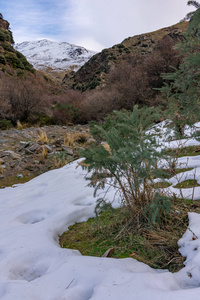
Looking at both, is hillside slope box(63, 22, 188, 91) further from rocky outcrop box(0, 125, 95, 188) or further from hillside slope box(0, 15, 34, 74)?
rocky outcrop box(0, 125, 95, 188)

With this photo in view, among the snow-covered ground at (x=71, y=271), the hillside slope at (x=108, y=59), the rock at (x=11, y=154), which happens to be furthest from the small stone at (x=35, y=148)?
the hillside slope at (x=108, y=59)

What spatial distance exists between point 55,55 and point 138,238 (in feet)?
397

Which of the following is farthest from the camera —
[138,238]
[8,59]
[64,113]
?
[8,59]

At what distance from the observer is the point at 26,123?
480 inches

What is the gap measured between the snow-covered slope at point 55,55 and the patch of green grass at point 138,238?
291 feet

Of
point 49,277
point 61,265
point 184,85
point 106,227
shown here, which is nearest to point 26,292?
point 49,277

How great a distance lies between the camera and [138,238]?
1828 millimetres

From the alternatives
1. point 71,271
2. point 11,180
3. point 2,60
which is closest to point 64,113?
point 11,180

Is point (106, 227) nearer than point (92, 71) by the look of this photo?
Yes

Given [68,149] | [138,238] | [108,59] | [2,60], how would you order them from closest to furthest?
1. [138,238]
2. [68,149]
3. [2,60]
4. [108,59]

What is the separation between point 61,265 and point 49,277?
0.13 m

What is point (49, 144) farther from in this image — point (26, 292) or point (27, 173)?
point (26, 292)

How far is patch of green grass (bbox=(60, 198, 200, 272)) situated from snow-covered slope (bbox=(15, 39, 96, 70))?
8868cm

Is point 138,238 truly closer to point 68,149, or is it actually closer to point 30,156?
point 68,149
